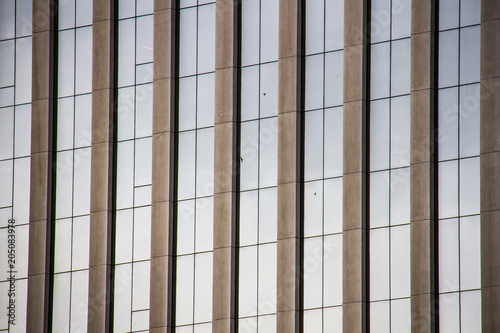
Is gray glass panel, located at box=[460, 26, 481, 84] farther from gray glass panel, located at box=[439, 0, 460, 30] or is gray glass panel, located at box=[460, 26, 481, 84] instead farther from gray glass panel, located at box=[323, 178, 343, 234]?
gray glass panel, located at box=[323, 178, 343, 234]

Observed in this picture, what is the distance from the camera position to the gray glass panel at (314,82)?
37.6 m

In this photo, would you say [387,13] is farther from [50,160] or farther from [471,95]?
[50,160]

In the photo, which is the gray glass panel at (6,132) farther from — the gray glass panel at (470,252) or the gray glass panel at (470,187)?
the gray glass panel at (470,252)

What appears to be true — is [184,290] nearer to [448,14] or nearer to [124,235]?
[124,235]

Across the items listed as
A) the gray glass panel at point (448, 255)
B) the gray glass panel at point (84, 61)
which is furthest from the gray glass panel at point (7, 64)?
the gray glass panel at point (448, 255)

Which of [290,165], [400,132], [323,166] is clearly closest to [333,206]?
[323,166]

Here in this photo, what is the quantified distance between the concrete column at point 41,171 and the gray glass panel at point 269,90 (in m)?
8.85

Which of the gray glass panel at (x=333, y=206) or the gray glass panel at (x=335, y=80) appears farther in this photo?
the gray glass panel at (x=335, y=80)

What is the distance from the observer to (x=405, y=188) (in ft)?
116

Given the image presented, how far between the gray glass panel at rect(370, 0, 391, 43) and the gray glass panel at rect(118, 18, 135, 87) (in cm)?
966

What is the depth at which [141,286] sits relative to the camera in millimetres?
39312

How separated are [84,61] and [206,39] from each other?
5.26 metres

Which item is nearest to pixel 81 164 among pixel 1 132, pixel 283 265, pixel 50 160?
pixel 50 160

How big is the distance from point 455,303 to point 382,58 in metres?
8.57
